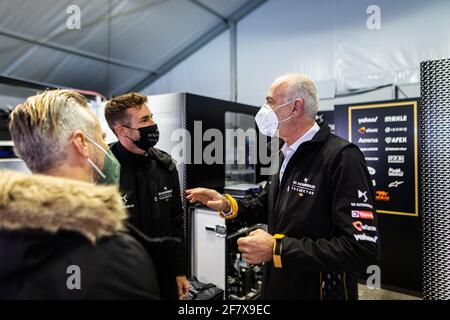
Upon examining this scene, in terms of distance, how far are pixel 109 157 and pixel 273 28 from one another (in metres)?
5.07

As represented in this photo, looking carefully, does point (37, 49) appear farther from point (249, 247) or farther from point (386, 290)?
point (386, 290)

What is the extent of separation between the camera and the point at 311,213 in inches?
52.0

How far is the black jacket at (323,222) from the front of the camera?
1.19 metres

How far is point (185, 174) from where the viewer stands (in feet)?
9.36

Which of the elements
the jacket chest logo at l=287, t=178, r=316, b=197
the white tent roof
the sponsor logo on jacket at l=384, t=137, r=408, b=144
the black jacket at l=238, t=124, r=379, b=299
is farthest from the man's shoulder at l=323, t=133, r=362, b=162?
the white tent roof

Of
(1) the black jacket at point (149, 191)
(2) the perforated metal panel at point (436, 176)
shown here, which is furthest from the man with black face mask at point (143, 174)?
(2) the perforated metal panel at point (436, 176)

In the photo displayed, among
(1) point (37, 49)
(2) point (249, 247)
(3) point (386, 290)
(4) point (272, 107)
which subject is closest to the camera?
(2) point (249, 247)

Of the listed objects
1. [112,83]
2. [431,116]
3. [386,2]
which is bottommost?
[431,116]

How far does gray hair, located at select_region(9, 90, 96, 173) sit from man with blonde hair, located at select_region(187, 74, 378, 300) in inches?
32.6

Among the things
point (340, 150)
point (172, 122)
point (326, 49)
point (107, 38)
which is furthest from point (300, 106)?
point (107, 38)

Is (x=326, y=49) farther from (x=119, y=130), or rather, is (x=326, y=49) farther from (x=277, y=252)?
(x=277, y=252)

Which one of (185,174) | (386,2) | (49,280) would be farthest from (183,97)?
(386,2)

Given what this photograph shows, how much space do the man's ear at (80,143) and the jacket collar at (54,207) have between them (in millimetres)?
173

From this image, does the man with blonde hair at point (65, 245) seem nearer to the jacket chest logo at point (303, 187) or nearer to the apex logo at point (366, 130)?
the jacket chest logo at point (303, 187)
